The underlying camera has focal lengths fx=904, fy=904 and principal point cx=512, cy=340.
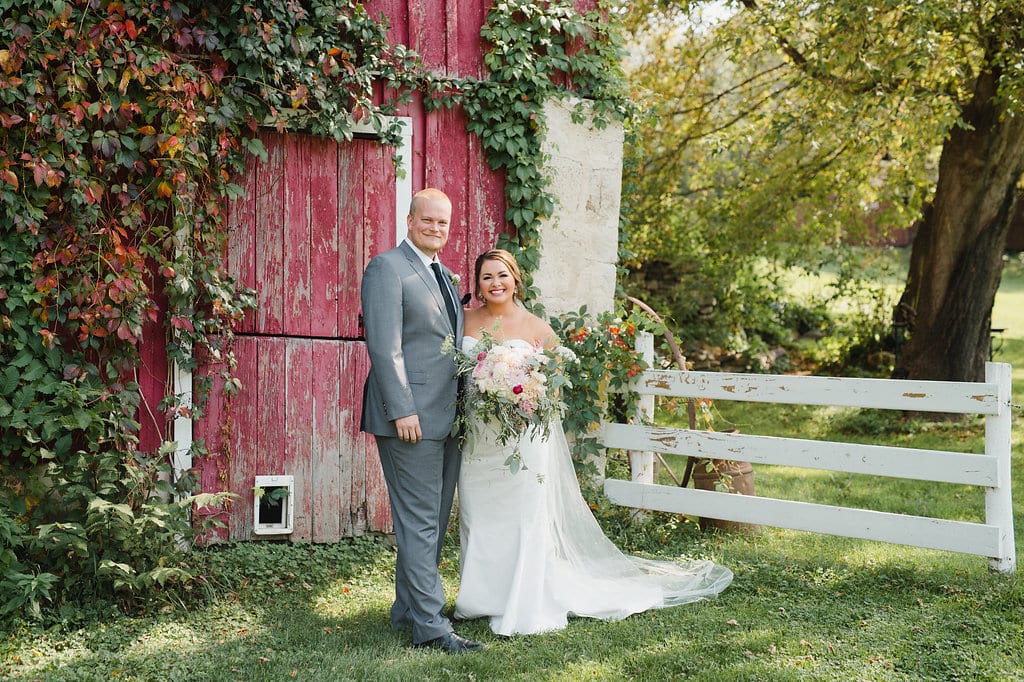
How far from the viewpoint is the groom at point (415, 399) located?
432cm

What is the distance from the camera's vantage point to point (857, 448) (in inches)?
207

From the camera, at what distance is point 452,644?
4.31 meters

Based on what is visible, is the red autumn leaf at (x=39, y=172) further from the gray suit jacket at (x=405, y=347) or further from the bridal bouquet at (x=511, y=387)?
the bridal bouquet at (x=511, y=387)

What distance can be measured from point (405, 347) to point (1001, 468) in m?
3.23

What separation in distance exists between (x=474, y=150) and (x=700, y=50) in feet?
22.5

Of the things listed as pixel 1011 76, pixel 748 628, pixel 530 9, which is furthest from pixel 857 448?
pixel 1011 76

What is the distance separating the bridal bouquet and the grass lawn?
1017mm

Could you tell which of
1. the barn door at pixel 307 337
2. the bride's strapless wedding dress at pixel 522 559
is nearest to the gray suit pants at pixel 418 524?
the bride's strapless wedding dress at pixel 522 559

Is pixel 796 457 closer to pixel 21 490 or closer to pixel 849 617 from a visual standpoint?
pixel 849 617

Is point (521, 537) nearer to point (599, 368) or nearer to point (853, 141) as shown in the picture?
point (599, 368)

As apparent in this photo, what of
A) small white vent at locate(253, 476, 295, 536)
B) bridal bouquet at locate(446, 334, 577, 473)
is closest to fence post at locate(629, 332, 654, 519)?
bridal bouquet at locate(446, 334, 577, 473)

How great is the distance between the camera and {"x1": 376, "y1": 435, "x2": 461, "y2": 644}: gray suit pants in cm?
437

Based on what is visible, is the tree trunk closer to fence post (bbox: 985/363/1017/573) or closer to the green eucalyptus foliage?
the green eucalyptus foliage

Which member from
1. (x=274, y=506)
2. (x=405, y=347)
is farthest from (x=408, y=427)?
(x=274, y=506)
